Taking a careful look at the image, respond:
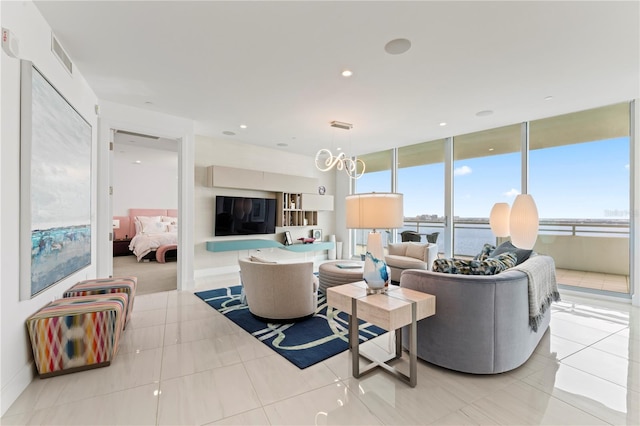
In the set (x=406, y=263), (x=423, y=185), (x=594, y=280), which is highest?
(x=423, y=185)

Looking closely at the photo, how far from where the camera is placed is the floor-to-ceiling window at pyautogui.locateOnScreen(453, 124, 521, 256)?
5.15 meters

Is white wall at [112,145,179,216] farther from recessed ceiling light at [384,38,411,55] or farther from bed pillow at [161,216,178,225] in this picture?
recessed ceiling light at [384,38,411,55]

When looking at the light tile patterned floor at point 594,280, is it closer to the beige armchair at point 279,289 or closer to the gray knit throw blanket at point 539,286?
the gray knit throw blanket at point 539,286

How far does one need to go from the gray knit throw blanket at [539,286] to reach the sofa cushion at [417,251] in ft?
7.13

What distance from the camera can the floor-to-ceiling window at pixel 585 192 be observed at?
167 inches

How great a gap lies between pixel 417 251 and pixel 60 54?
5.35m

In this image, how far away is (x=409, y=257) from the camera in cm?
534

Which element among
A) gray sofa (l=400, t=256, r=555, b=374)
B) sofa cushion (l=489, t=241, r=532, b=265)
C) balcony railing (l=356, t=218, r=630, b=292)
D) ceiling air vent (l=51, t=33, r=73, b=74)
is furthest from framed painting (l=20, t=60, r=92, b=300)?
balcony railing (l=356, t=218, r=630, b=292)

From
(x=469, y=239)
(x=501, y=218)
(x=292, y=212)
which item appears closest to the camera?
(x=501, y=218)

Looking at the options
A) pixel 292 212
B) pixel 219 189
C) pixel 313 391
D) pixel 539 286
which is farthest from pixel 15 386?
pixel 292 212

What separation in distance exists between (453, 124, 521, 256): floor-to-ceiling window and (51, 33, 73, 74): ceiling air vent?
5962mm

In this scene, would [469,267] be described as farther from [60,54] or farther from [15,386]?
[60,54]

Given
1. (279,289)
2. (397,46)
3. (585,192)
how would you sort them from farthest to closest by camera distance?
(585,192)
(279,289)
(397,46)

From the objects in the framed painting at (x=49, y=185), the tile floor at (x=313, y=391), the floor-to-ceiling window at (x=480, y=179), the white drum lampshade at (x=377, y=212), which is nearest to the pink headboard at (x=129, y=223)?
the framed painting at (x=49, y=185)
